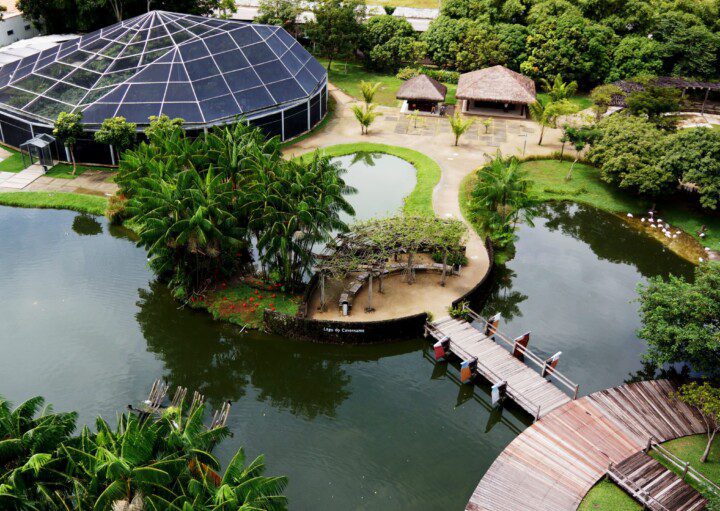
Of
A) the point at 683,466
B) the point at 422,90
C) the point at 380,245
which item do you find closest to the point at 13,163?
the point at 380,245

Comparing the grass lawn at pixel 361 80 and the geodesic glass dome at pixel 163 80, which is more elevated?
the geodesic glass dome at pixel 163 80

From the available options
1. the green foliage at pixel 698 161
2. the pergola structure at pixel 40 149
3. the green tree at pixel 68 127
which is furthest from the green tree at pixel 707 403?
the pergola structure at pixel 40 149

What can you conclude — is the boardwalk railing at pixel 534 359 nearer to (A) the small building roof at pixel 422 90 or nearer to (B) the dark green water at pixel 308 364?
(B) the dark green water at pixel 308 364

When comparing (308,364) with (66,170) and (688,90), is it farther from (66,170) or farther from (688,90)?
(688,90)

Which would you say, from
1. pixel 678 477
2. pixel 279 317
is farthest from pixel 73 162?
pixel 678 477

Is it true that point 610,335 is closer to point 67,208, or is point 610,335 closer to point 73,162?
point 67,208
